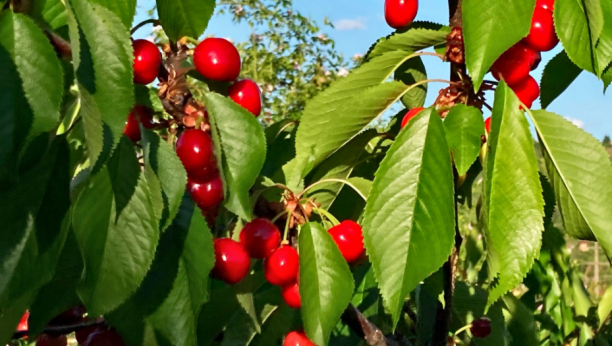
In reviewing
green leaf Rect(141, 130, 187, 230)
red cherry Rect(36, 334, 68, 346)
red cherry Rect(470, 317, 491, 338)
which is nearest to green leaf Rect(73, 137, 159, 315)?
green leaf Rect(141, 130, 187, 230)

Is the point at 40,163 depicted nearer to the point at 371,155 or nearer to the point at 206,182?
the point at 206,182

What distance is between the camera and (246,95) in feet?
2.78

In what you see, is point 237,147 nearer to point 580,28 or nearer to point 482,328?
point 580,28

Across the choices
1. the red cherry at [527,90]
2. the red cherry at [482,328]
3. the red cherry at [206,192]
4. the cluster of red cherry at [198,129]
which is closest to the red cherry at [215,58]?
the cluster of red cherry at [198,129]

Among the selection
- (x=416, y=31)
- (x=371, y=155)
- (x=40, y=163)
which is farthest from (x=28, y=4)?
(x=371, y=155)

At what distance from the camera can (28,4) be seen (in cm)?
67

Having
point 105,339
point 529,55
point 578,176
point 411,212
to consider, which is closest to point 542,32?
point 529,55

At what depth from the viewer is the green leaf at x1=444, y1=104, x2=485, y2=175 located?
71 cm

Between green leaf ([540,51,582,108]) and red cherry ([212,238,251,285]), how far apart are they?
49 cm

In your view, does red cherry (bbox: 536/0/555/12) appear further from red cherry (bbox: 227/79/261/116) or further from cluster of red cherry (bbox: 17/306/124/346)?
cluster of red cherry (bbox: 17/306/124/346)

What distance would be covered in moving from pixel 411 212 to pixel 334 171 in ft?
1.27

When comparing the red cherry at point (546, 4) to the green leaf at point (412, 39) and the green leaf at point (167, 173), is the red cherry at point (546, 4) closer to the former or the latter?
the green leaf at point (412, 39)

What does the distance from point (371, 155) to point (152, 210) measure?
1.83 feet

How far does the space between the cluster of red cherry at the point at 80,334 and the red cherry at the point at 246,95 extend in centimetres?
35
